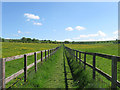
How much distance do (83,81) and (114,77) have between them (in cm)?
193

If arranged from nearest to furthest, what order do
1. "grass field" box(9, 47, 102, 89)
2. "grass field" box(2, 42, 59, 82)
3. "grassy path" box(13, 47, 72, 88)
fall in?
"grass field" box(9, 47, 102, 89) < "grassy path" box(13, 47, 72, 88) < "grass field" box(2, 42, 59, 82)

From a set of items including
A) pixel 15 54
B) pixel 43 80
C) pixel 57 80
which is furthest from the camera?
pixel 15 54

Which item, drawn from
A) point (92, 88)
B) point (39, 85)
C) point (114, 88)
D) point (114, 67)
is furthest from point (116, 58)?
point (39, 85)

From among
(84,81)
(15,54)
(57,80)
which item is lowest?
(57,80)

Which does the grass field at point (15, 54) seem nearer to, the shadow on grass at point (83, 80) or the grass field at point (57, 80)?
the grass field at point (57, 80)

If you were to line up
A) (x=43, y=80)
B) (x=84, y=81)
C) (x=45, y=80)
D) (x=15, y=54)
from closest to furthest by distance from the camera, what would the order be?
(x=84, y=81) < (x=43, y=80) < (x=45, y=80) < (x=15, y=54)

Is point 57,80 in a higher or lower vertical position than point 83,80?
lower

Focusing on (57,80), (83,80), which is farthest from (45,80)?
(83,80)

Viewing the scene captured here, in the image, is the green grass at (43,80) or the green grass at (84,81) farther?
the green grass at (43,80)

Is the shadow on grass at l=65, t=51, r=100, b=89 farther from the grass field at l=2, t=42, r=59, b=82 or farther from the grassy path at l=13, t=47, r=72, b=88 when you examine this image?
the grass field at l=2, t=42, r=59, b=82

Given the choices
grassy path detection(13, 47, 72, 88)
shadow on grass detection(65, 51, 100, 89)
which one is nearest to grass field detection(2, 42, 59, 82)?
grassy path detection(13, 47, 72, 88)

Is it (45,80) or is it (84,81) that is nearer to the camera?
(84,81)

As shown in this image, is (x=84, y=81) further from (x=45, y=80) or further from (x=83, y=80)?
(x=45, y=80)

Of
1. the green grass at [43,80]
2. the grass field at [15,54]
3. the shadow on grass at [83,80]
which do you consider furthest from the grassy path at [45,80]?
the grass field at [15,54]
